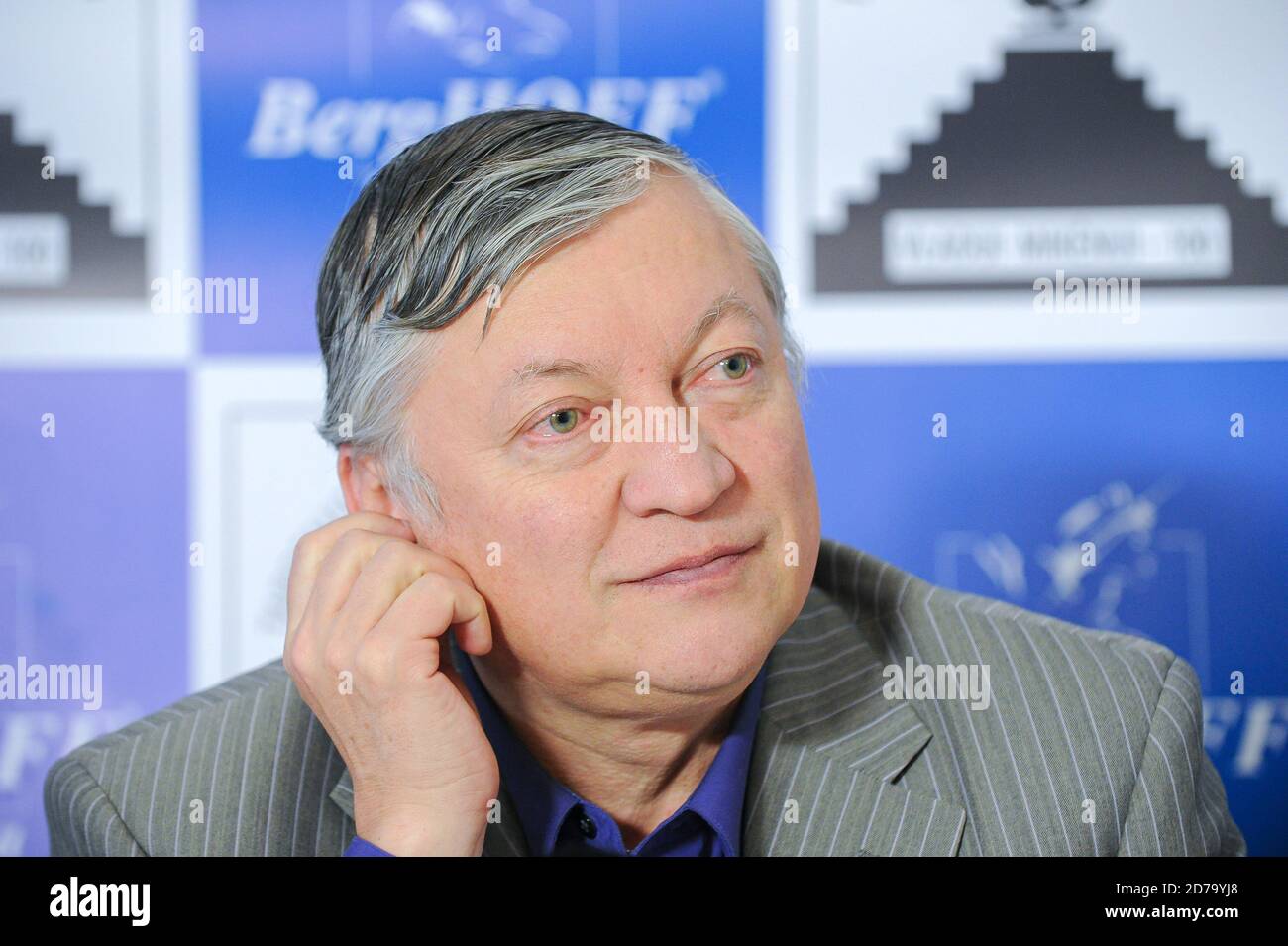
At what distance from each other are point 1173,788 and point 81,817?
1519mm

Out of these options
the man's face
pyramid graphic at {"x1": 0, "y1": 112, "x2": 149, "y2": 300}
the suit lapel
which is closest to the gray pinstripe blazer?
the suit lapel

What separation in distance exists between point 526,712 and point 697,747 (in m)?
0.25

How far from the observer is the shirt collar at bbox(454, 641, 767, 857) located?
1.58 m

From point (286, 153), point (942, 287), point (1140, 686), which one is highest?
point (286, 153)

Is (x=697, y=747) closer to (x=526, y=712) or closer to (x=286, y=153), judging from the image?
(x=526, y=712)

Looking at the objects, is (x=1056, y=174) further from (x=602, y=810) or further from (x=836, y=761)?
(x=602, y=810)

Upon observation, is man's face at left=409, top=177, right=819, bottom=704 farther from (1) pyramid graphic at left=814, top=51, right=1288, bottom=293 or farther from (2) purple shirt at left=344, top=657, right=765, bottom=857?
(1) pyramid graphic at left=814, top=51, right=1288, bottom=293

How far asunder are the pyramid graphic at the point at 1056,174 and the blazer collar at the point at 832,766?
758 mm

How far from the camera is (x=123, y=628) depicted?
218 centimetres

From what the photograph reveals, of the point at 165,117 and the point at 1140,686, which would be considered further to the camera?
the point at 165,117

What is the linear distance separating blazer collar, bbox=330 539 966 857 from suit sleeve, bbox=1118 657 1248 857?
235 mm
